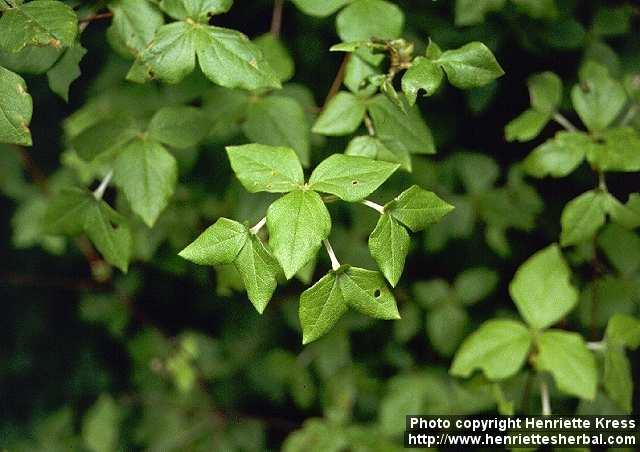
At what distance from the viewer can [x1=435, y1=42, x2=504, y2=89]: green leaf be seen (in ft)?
3.67

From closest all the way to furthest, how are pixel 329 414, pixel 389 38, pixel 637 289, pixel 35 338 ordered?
pixel 389 38, pixel 637 289, pixel 329 414, pixel 35 338

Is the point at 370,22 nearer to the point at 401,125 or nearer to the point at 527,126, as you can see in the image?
the point at 401,125

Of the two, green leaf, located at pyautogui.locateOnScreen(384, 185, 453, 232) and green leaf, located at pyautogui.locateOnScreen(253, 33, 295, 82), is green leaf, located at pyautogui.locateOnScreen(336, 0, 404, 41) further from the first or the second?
green leaf, located at pyautogui.locateOnScreen(384, 185, 453, 232)

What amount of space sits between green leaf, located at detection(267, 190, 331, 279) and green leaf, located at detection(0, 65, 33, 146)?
416 mm

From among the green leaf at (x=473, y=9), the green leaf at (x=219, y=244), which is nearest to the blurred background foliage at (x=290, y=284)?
the green leaf at (x=473, y=9)

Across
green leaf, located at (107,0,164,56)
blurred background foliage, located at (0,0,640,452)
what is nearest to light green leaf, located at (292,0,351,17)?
blurred background foliage, located at (0,0,640,452)

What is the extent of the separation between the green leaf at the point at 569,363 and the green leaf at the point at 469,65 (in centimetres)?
62

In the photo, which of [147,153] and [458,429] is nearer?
[147,153]

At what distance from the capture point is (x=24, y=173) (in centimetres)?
229

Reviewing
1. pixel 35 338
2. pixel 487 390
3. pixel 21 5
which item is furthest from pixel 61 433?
pixel 21 5

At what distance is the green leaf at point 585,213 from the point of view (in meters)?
1.36

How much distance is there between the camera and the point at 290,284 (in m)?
2.06

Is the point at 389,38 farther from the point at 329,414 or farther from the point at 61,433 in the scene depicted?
the point at 61,433

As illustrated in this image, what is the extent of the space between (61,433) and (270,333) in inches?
30.7
